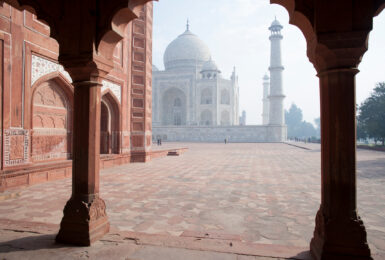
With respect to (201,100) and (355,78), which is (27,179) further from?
(201,100)

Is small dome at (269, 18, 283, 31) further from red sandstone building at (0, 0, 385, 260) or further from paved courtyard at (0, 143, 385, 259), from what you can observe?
red sandstone building at (0, 0, 385, 260)

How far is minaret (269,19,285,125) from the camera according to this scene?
30844mm

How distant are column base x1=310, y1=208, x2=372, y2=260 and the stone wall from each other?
102 feet

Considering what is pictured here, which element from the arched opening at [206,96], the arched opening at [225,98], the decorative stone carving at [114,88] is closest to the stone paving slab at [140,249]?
the decorative stone carving at [114,88]

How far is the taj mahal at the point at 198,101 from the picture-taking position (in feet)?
108

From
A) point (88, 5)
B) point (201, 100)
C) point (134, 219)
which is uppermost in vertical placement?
point (201, 100)

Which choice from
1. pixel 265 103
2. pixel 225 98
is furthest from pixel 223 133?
pixel 265 103

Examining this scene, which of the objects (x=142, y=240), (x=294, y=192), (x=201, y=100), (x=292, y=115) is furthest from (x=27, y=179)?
(x=292, y=115)

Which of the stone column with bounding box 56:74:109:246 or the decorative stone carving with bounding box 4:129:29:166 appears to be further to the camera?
the decorative stone carving with bounding box 4:129:29:166

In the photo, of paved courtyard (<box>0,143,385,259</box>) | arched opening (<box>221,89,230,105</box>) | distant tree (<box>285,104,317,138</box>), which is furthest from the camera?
distant tree (<box>285,104,317,138</box>)

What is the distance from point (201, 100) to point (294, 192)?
34.9m

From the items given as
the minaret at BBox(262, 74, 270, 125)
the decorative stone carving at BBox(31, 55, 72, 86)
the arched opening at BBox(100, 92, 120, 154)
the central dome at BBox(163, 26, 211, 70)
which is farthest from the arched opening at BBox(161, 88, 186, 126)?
the decorative stone carving at BBox(31, 55, 72, 86)

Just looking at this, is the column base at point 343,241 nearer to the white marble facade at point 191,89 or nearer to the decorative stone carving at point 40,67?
the decorative stone carving at point 40,67

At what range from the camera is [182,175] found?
23.0ft
